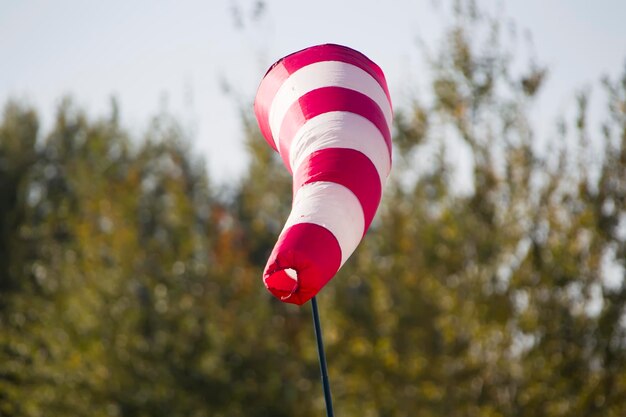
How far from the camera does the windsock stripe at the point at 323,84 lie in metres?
3.96

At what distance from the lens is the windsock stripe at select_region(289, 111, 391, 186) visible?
145 inches

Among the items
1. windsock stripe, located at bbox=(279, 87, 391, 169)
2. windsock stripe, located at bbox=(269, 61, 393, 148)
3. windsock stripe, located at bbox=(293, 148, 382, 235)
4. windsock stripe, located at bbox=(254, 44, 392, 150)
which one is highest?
windsock stripe, located at bbox=(254, 44, 392, 150)

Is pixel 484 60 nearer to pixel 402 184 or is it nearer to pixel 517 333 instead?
pixel 402 184

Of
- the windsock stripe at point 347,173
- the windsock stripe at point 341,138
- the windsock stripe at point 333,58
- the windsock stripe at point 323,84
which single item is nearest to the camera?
the windsock stripe at point 347,173

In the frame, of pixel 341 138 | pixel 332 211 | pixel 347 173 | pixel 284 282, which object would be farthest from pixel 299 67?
pixel 284 282

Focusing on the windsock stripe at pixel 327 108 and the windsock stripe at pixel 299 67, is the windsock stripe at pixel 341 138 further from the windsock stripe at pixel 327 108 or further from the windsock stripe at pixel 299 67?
the windsock stripe at pixel 299 67

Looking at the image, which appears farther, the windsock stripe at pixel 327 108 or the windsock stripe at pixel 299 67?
the windsock stripe at pixel 299 67

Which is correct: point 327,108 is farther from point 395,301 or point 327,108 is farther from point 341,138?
point 395,301

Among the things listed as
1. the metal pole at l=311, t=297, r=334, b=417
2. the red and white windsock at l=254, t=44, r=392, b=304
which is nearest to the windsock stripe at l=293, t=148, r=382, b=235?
the red and white windsock at l=254, t=44, r=392, b=304

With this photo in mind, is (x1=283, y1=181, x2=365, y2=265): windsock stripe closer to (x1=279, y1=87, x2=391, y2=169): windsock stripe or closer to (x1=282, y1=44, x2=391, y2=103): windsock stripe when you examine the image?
(x1=279, y1=87, x2=391, y2=169): windsock stripe

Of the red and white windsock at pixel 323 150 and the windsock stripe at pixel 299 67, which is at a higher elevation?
the windsock stripe at pixel 299 67

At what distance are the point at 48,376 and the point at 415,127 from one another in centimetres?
585

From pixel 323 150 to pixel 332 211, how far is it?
0.27 meters

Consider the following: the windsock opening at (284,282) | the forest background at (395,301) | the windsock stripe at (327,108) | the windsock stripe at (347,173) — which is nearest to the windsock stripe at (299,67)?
the windsock stripe at (327,108)
